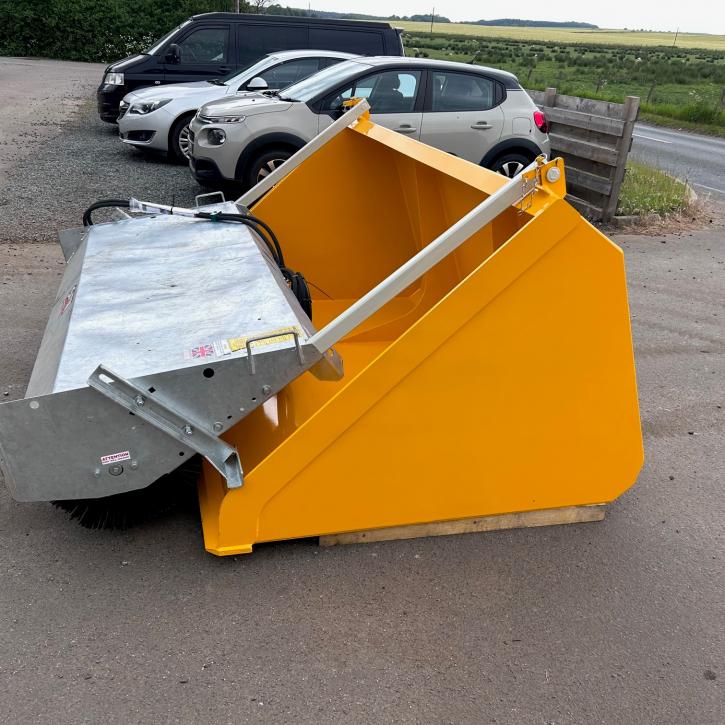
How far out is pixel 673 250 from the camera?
8172mm

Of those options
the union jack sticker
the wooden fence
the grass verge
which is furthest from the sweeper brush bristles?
the grass verge

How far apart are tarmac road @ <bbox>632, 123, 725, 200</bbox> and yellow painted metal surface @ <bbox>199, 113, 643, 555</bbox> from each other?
33.2 ft

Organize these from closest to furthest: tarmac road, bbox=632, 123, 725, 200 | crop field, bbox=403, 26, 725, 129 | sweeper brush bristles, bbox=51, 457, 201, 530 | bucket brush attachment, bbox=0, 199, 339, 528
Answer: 1. bucket brush attachment, bbox=0, 199, 339, 528
2. sweeper brush bristles, bbox=51, 457, 201, 530
3. tarmac road, bbox=632, 123, 725, 200
4. crop field, bbox=403, 26, 725, 129

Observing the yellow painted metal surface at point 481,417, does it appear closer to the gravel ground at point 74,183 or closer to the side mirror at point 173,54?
the gravel ground at point 74,183

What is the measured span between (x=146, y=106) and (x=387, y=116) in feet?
13.7

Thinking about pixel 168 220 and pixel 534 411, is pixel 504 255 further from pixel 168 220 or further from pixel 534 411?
pixel 168 220

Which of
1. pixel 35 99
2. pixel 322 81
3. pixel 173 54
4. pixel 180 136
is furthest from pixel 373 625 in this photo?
pixel 35 99

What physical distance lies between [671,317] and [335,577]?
4322 millimetres

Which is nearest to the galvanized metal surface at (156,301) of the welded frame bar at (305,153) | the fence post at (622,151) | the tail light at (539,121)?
the welded frame bar at (305,153)

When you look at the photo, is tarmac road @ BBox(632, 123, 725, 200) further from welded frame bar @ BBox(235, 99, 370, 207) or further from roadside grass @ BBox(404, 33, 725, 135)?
welded frame bar @ BBox(235, 99, 370, 207)

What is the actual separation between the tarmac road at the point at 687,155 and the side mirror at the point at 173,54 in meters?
8.30

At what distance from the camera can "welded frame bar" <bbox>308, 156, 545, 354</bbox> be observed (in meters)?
2.59

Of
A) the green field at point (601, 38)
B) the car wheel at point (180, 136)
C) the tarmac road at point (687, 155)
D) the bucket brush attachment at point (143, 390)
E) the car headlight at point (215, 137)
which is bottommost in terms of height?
the green field at point (601, 38)

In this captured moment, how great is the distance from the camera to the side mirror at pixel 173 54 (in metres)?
12.1
